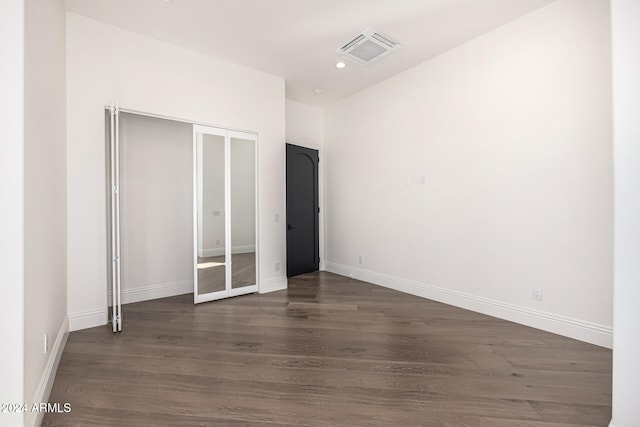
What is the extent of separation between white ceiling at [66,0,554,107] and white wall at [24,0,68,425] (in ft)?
2.43

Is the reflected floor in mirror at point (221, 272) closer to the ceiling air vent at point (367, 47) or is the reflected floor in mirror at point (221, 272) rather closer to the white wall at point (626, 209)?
the ceiling air vent at point (367, 47)

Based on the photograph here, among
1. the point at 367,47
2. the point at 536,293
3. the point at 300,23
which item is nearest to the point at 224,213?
the point at 300,23

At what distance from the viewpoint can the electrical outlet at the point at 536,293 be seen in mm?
2910

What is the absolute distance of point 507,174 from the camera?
313 centimetres

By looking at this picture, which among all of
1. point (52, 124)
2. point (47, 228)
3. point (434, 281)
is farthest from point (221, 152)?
point (434, 281)

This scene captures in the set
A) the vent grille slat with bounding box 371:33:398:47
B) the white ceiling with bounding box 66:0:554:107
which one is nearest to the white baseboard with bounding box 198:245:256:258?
the white ceiling with bounding box 66:0:554:107

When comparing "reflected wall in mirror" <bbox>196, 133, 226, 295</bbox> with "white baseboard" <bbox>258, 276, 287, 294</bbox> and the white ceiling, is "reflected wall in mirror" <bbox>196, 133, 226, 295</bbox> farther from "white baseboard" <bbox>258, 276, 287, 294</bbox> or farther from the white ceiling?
the white ceiling

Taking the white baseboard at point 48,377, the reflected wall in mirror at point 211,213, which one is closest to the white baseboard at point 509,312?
the reflected wall in mirror at point 211,213

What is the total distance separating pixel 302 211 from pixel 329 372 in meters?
3.45

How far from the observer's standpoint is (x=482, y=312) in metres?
3.35

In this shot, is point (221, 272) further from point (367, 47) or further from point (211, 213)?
point (367, 47)

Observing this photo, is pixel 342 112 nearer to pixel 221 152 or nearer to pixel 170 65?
pixel 221 152

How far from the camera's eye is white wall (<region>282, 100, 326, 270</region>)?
530 cm

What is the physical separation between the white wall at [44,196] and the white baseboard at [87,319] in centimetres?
10
